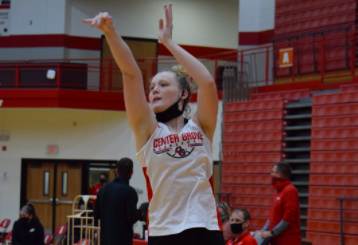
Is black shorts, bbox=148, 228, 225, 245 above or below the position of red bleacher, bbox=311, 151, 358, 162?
below

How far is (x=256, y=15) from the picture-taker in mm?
15281

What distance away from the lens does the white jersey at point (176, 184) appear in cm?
255

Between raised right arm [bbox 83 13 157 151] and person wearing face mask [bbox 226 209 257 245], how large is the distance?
3019 millimetres

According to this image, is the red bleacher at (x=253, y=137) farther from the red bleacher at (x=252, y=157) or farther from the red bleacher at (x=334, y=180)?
the red bleacher at (x=334, y=180)

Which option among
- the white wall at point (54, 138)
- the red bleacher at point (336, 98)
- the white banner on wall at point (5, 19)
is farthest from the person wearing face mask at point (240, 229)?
the white banner on wall at point (5, 19)

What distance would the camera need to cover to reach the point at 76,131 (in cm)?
1598

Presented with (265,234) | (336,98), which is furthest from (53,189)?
(265,234)

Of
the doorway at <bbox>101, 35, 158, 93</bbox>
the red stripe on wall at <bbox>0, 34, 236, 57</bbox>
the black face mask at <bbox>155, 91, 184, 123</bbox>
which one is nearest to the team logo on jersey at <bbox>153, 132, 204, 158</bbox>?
the black face mask at <bbox>155, 91, 184, 123</bbox>

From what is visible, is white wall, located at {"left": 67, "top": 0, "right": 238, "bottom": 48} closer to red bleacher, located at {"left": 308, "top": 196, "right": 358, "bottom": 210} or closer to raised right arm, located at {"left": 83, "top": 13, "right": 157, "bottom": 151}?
red bleacher, located at {"left": 308, "top": 196, "right": 358, "bottom": 210}

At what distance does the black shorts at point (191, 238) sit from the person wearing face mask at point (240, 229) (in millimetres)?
2887

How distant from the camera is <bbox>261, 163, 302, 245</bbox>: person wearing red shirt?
22.9 feet

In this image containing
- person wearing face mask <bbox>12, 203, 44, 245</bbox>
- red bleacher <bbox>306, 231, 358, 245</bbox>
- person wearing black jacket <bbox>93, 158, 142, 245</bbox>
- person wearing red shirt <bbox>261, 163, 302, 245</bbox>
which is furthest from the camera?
person wearing face mask <bbox>12, 203, 44, 245</bbox>

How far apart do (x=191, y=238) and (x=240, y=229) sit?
3.25 metres

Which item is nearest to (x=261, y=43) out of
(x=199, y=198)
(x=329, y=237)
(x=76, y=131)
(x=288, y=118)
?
(x=288, y=118)
